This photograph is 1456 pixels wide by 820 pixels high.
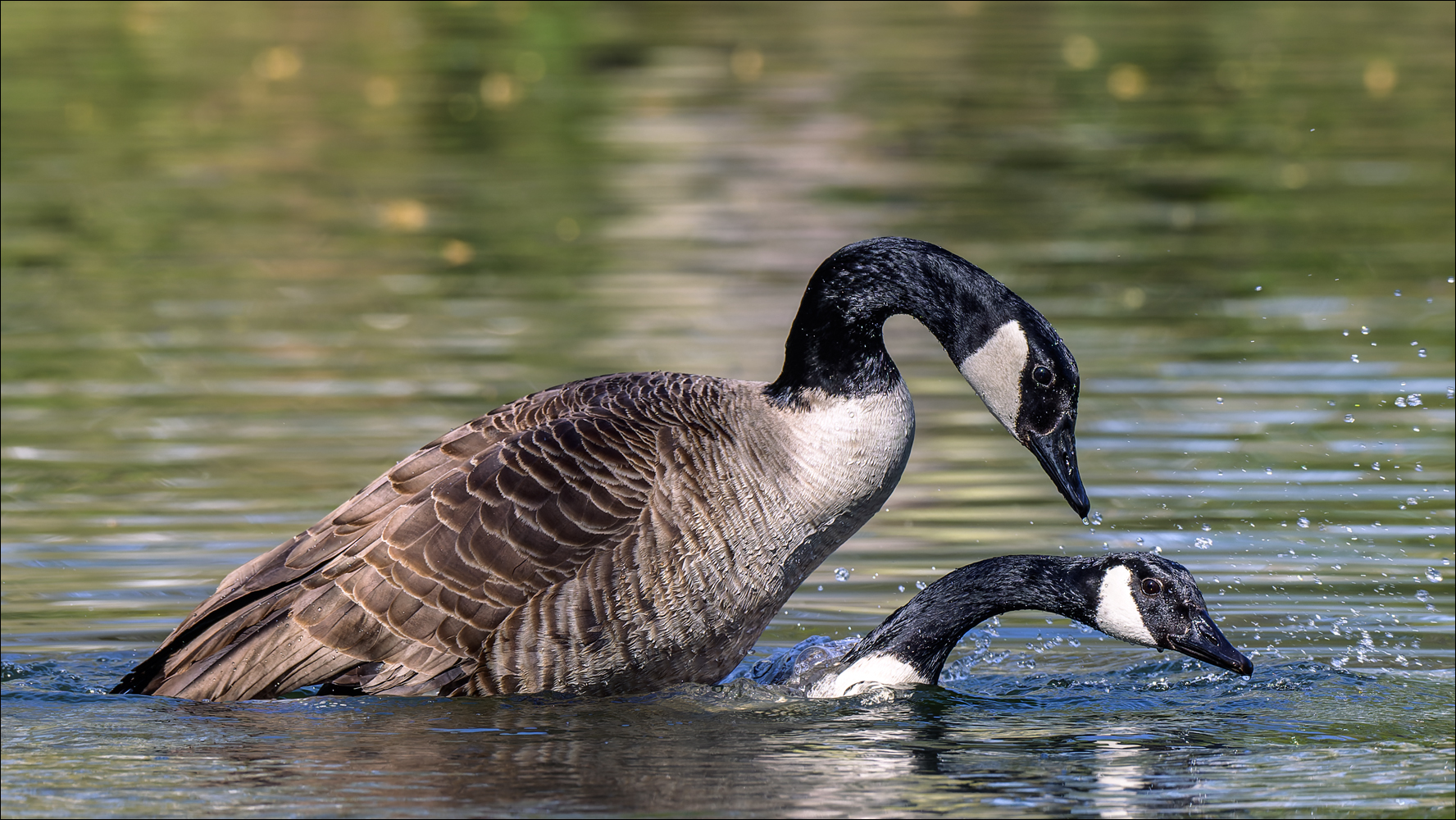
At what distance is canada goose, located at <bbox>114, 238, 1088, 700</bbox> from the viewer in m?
8.37

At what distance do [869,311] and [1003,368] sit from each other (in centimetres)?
67

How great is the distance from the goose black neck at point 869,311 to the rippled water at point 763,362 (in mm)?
1437

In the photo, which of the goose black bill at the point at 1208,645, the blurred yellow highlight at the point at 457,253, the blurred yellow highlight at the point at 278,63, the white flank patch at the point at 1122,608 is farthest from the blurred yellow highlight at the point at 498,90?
the goose black bill at the point at 1208,645

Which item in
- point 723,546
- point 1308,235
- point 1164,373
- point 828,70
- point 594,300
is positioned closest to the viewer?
point 723,546

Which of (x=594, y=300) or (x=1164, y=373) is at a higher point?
(x=594, y=300)

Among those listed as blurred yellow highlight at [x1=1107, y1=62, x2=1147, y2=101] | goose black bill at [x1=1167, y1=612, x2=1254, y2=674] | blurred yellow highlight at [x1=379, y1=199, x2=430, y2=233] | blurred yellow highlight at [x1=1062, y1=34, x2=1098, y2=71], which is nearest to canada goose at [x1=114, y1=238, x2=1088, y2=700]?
goose black bill at [x1=1167, y1=612, x2=1254, y2=674]

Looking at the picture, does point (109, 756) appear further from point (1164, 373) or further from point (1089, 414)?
point (1164, 373)

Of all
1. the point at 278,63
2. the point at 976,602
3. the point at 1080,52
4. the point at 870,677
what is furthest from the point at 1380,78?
the point at 870,677

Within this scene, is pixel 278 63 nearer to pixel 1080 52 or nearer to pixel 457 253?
pixel 1080 52

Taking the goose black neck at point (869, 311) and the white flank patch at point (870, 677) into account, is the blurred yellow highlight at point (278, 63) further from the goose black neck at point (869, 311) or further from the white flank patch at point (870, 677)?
the white flank patch at point (870, 677)

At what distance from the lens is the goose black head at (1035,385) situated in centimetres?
848

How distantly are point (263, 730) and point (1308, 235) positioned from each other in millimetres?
A: 13042

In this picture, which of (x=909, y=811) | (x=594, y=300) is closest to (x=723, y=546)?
(x=909, y=811)

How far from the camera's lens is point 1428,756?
306 inches
